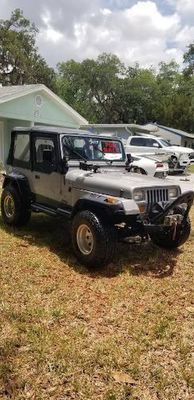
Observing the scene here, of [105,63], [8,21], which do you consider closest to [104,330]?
[8,21]

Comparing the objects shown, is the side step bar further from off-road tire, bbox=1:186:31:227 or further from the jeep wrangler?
off-road tire, bbox=1:186:31:227

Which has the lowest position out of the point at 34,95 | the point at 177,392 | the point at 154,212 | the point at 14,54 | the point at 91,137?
the point at 177,392

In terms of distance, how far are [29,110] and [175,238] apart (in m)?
15.2

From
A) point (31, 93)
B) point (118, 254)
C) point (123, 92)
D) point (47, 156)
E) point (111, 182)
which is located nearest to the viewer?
point (111, 182)

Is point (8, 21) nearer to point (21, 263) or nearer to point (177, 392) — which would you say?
point (21, 263)

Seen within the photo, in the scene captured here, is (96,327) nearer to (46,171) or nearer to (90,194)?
(90,194)

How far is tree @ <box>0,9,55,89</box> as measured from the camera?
39.9 metres

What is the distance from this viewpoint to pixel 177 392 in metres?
2.91

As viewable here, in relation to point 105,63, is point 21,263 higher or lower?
lower

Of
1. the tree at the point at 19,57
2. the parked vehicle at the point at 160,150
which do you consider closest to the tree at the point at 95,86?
the tree at the point at 19,57

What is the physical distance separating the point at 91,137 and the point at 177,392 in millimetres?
4554

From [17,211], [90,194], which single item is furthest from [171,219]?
[17,211]

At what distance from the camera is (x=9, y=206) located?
7.40 metres

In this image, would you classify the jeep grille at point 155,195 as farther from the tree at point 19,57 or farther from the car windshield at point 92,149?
the tree at point 19,57
